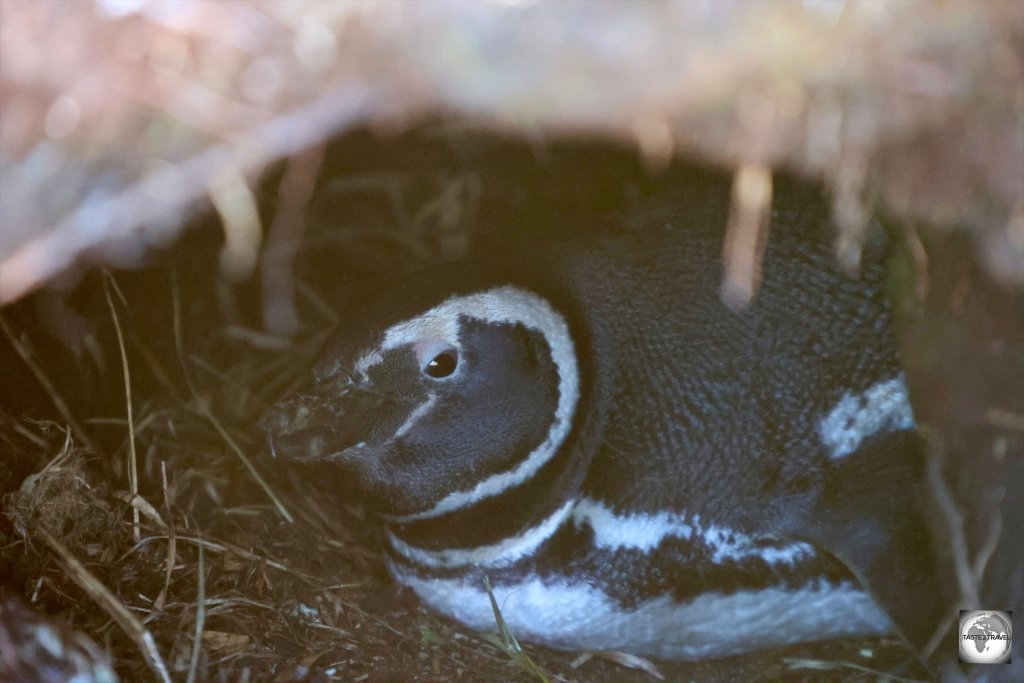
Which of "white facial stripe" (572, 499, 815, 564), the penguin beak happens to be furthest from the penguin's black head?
"white facial stripe" (572, 499, 815, 564)

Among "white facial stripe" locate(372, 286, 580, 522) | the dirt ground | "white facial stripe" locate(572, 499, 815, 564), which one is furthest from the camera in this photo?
"white facial stripe" locate(572, 499, 815, 564)

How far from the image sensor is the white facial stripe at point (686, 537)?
2.03 metres

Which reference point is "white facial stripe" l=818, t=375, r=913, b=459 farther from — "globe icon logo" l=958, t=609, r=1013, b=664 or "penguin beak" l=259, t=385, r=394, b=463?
"penguin beak" l=259, t=385, r=394, b=463

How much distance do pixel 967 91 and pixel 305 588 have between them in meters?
1.50

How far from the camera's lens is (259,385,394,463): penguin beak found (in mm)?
1852

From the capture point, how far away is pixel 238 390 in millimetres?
2500

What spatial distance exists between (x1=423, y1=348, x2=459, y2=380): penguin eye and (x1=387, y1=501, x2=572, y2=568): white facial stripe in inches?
14.8

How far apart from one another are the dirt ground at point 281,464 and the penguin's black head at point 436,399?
0.23 meters

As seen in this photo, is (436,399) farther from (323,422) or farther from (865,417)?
(865,417)

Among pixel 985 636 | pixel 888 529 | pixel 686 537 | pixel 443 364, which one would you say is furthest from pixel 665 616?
pixel 443 364

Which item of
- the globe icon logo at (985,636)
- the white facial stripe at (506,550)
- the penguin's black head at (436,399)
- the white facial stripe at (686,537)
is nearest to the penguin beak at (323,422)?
the penguin's black head at (436,399)

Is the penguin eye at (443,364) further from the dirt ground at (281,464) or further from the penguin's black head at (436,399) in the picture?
the dirt ground at (281,464)

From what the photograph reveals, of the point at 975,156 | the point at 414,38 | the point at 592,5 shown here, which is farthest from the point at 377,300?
the point at 975,156

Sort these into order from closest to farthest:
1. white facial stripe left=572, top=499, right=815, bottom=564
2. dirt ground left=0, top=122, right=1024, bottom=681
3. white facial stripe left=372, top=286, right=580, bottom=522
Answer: dirt ground left=0, top=122, right=1024, bottom=681, white facial stripe left=372, top=286, right=580, bottom=522, white facial stripe left=572, top=499, right=815, bottom=564
